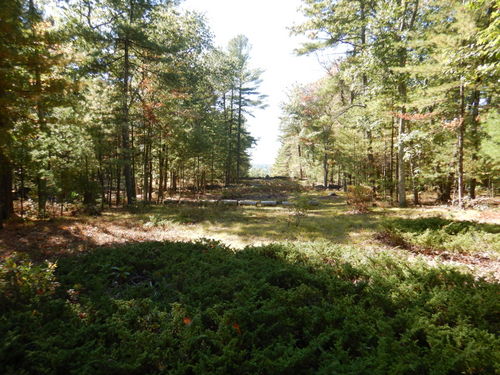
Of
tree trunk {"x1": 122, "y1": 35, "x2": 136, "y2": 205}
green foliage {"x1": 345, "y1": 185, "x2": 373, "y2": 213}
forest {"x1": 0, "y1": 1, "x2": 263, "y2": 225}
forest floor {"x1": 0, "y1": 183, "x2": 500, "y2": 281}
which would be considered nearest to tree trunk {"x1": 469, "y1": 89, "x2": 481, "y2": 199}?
forest floor {"x1": 0, "y1": 183, "x2": 500, "y2": 281}

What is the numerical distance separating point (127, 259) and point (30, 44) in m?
7.50

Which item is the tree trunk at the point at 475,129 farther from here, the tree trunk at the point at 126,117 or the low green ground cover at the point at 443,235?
the tree trunk at the point at 126,117

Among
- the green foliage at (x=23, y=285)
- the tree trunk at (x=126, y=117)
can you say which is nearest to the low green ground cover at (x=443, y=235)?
the green foliage at (x=23, y=285)

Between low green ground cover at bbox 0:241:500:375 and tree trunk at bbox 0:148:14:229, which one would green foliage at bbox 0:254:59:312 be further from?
tree trunk at bbox 0:148:14:229

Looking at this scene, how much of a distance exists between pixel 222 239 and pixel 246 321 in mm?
6558

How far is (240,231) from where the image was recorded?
36.3ft

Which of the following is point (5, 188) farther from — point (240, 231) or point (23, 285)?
point (240, 231)

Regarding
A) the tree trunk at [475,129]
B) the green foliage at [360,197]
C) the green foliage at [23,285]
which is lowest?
the green foliage at [23,285]

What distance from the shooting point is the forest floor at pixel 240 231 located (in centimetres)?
708

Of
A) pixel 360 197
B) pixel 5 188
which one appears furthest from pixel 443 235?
pixel 5 188

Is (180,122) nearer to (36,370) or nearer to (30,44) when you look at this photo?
(30,44)

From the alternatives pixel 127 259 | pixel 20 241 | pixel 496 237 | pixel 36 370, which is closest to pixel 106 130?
pixel 20 241

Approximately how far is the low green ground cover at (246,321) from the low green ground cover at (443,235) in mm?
3126

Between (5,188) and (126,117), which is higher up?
(126,117)
